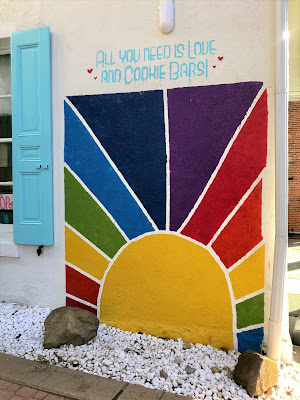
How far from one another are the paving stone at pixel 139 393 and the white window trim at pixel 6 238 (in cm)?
194

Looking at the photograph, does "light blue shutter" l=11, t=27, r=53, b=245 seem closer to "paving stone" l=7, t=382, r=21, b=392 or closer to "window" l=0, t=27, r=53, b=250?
"window" l=0, t=27, r=53, b=250

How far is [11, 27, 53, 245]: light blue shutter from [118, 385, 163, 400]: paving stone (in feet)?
5.48

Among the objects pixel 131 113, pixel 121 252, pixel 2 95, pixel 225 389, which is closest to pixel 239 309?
pixel 225 389

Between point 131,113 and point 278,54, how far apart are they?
4.43 ft

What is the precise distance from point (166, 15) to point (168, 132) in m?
1.02

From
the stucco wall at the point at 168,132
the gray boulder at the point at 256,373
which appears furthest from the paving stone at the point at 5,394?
the gray boulder at the point at 256,373

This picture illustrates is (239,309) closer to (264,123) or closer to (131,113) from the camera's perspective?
(264,123)

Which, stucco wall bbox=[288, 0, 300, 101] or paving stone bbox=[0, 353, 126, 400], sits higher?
stucco wall bbox=[288, 0, 300, 101]

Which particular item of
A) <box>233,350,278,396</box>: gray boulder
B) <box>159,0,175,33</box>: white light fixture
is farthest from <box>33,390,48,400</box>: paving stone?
<box>159,0,175,33</box>: white light fixture

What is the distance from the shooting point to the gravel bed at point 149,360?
2.71 m

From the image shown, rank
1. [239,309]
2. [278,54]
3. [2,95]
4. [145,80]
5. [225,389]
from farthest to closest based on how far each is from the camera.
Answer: [2,95], [145,80], [239,309], [278,54], [225,389]

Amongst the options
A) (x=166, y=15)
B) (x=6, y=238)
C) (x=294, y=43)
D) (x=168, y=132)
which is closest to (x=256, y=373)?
(x=168, y=132)

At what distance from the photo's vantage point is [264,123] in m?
3.06

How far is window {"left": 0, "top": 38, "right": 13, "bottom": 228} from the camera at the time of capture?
4.15 meters
